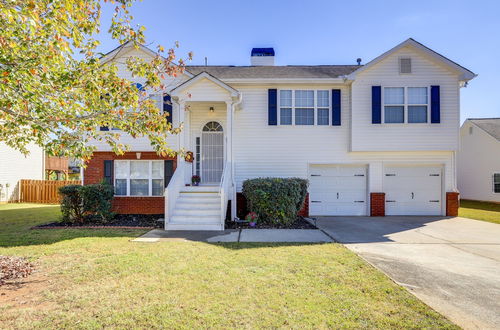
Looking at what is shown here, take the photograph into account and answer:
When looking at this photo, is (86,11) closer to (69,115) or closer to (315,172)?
(69,115)

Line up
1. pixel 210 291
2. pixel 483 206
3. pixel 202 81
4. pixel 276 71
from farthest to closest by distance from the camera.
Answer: pixel 483 206, pixel 276 71, pixel 202 81, pixel 210 291

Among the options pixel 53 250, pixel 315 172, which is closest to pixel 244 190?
pixel 315 172

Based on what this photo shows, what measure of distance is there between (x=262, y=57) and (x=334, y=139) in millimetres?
5946

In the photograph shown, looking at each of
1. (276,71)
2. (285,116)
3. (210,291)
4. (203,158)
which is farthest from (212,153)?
(210,291)

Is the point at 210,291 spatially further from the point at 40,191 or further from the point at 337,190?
the point at 40,191

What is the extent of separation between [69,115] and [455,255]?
8417mm

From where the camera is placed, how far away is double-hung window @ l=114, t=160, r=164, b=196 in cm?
1129

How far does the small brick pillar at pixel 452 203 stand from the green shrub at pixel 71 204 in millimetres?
14878

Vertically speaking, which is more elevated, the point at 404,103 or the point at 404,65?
the point at 404,65

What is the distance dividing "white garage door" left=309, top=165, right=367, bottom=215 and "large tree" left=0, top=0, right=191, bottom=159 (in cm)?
783

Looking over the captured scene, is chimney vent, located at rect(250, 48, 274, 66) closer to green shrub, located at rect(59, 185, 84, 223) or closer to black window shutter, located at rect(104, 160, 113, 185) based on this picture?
black window shutter, located at rect(104, 160, 113, 185)

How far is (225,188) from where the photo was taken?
906 cm

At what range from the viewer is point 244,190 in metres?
9.70

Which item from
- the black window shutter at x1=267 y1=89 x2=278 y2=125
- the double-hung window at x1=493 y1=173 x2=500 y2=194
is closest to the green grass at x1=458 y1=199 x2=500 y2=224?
the double-hung window at x1=493 y1=173 x2=500 y2=194
